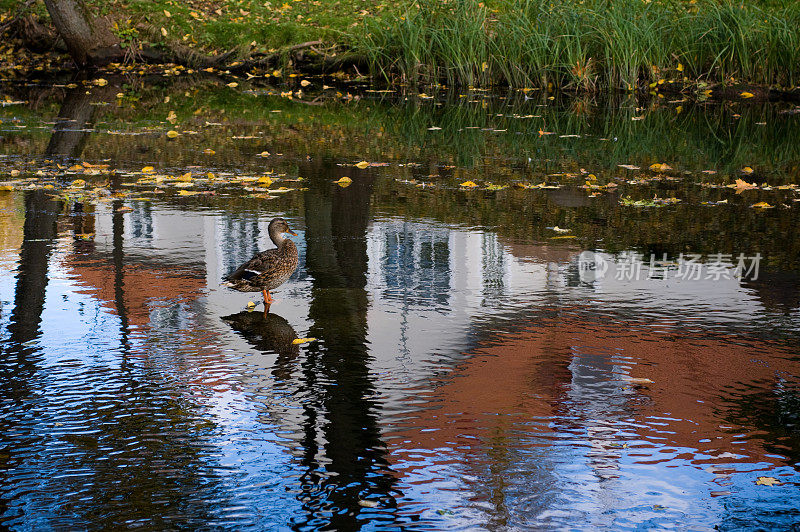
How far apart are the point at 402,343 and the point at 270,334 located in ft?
2.49

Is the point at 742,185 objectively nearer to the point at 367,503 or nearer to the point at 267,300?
the point at 267,300

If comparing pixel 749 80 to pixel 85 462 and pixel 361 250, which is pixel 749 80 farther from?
pixel 85 462

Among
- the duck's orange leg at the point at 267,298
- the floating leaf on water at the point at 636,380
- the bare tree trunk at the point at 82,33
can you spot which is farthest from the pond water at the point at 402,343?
the bare tree trunk at the point at 82,33

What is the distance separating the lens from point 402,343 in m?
5.25

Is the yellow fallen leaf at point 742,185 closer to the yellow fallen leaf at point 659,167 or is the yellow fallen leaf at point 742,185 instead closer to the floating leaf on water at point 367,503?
the yellow fallen leaf at point 659,167

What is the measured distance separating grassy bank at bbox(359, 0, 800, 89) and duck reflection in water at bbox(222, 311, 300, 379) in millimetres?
11956

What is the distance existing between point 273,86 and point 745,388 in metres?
15.8

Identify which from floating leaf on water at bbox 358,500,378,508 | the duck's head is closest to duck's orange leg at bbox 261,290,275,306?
the duck's head

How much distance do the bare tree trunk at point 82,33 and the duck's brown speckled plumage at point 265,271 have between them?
15813 millimetres

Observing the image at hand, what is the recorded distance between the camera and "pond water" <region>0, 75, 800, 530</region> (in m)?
3.58

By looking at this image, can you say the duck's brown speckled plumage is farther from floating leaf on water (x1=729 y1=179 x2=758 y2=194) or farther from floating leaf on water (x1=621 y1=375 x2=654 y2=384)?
floating leaf on water (x1=729 y1=179 x2=758 y2=194)

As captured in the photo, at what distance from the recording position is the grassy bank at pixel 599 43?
16.2 meters

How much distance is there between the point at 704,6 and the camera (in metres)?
17.7

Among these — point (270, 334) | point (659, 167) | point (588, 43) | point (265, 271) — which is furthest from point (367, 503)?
point (588, 43)
